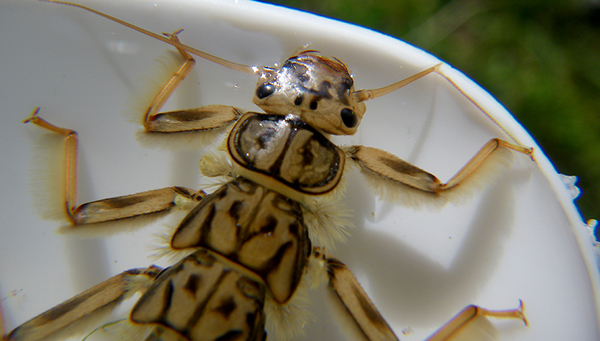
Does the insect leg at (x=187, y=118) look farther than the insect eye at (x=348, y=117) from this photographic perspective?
Yes

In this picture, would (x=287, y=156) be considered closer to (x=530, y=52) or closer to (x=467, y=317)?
(x=467, y=317)

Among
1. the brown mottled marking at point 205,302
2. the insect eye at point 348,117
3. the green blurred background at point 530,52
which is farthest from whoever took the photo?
the green blurred background at point 530,52

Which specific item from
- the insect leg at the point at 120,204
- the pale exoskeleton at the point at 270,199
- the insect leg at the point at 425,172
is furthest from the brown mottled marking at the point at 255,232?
the insect leg at the point at 425,172

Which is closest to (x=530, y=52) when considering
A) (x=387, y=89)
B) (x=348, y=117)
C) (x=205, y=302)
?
(x=387, y=89)

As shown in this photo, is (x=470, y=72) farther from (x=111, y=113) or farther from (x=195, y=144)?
(x=111, y=113)

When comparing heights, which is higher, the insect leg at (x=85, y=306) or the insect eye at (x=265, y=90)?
the insect eye at (x=265, y=90)

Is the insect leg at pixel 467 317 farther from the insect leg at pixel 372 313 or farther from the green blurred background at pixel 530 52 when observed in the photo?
the green blurred background at pixel 530 52

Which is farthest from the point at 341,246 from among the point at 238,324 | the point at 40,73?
the point at 40,73
